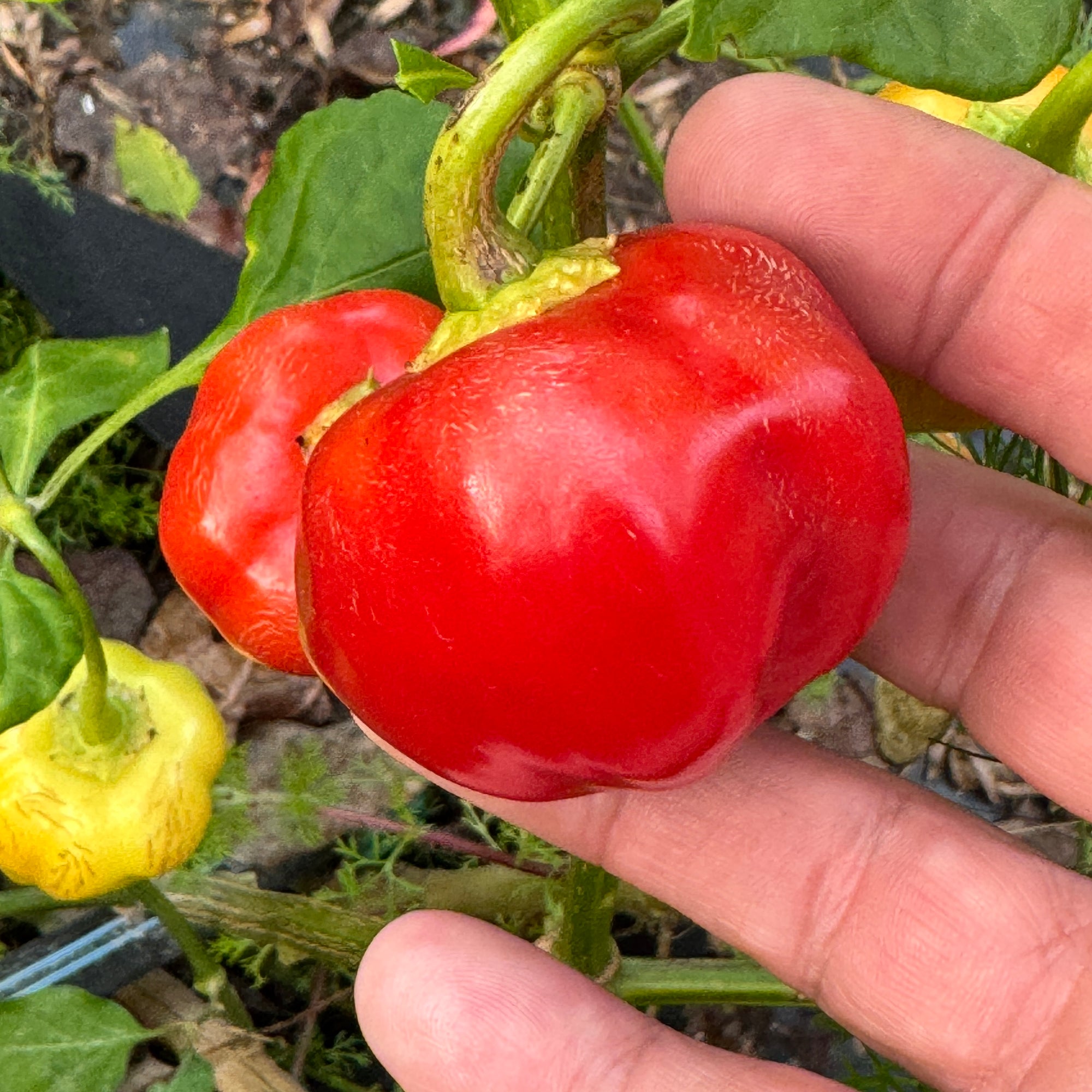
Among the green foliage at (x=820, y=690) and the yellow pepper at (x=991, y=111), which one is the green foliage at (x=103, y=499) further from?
the yellow pepper at (x=991, y=111)

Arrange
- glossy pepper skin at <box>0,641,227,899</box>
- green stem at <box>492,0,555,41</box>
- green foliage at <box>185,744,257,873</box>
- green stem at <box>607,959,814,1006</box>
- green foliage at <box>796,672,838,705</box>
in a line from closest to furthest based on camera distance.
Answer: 1. green stem at <box>492,0,555,41</box>
2. glossy pepper skin at <box>0,641,227,899</box>
3. green stem at <box>607,959,814,1006</box>
4. green foliage at <box>185,744,257,873</box>
5. green foliage at <box>796,672,838,705</box>

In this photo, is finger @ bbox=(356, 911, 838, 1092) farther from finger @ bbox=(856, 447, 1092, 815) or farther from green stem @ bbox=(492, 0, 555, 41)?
green stem @ bbox=(492, 0, 555, 41)

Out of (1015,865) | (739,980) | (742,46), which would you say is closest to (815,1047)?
(739,980)

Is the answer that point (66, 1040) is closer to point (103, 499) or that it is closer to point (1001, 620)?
point (103, 499)

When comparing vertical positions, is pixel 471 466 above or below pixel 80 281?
above

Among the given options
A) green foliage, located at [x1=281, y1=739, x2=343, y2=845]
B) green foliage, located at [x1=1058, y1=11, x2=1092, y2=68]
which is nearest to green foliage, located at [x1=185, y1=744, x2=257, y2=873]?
green foliage, located at [x1=281, y1=739, x2=343, y2=845]

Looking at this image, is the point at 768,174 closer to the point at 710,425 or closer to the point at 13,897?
the point at 710,425

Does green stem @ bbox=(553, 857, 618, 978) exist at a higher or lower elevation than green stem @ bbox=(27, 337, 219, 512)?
lower
